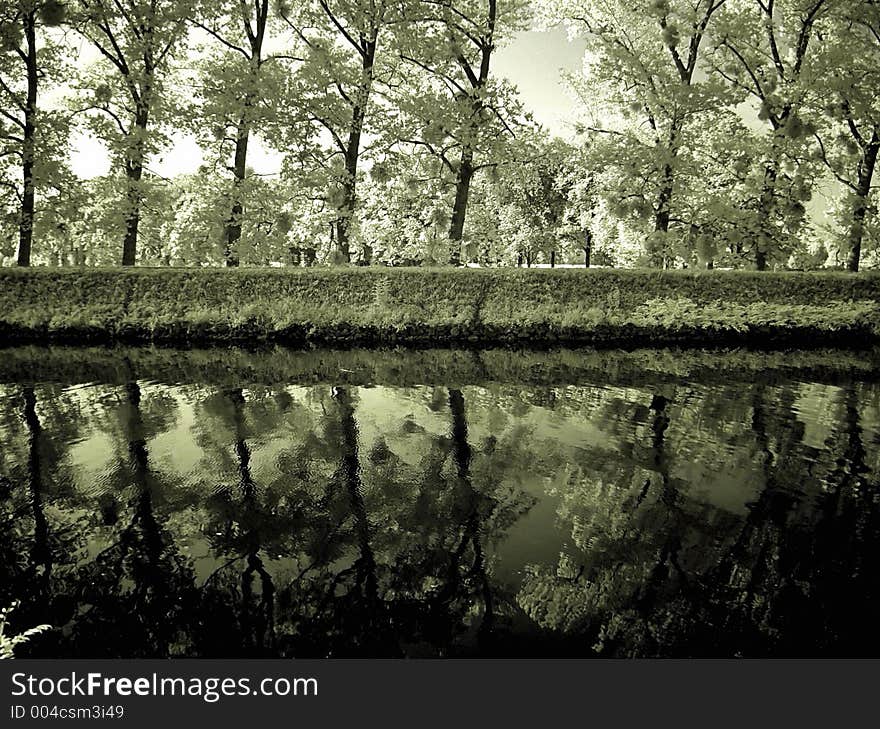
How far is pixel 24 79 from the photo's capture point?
18.7 meters

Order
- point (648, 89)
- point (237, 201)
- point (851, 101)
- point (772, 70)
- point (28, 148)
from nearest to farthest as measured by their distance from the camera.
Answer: point (28, 148), point (237, 201), point (851, 101), point (648, 89), point (772, 70)

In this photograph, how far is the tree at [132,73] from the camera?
59.8 ft

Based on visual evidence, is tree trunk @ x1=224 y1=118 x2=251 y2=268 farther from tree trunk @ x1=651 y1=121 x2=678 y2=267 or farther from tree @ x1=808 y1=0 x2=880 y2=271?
tree @ x1=808 y1=0 x2=880 y2=271

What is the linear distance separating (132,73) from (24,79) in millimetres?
3918

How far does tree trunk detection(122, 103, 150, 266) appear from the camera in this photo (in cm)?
1830

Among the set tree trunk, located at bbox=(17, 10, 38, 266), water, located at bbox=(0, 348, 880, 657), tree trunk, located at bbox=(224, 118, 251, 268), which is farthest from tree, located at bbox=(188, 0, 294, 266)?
water, located at bbox=(0, 348, 880, 657)

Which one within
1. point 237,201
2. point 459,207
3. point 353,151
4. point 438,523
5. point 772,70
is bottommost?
point 438,523

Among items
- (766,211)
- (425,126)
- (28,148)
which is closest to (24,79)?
(28,148)

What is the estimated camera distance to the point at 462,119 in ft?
63.3

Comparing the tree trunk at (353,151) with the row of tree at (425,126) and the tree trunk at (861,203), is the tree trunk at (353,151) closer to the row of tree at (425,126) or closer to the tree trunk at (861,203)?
the row of tree at (425,126)

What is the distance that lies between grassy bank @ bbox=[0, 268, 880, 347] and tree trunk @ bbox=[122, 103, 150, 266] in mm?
2689

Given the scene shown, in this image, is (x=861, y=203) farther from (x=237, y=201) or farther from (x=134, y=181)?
(x=134, y=181)

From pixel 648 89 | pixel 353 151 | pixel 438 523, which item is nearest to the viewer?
pixel 438 523

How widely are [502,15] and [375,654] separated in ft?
73.2
